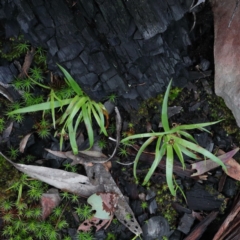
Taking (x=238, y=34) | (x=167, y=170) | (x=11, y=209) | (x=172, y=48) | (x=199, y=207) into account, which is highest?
(x=172, y=48)

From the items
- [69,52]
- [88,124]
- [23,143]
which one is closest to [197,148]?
[88,124]

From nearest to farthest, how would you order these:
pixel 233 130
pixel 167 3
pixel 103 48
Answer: pixel 167 3 → pixel 103 48 → pixel 233 130

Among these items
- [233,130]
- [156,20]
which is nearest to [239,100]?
[233,130]

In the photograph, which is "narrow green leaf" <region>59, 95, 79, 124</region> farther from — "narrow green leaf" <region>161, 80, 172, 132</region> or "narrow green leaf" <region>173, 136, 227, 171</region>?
"narrow green leaf" <region>173, 136, 227, 171</region>

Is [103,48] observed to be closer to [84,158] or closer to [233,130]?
[84,158]

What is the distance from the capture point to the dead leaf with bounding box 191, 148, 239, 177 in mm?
2508

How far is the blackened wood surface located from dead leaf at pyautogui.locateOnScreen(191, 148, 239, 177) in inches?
21.6

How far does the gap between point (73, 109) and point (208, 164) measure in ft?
3.09

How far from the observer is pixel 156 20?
2.00 metres

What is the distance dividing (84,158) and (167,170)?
520 mm

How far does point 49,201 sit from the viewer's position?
8.13ft

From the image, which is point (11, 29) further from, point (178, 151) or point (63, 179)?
point (178, 151)

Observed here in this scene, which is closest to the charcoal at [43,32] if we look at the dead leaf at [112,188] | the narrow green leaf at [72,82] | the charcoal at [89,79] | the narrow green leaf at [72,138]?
the narrow green leaf at [72,82]

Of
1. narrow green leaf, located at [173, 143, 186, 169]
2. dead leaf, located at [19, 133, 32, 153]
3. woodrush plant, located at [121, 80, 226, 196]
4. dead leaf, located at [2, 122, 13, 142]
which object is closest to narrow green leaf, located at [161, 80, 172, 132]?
woodrush plant, located at [121, 80, 226, 196]
